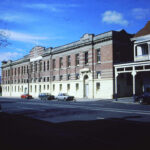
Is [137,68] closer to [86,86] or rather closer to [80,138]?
[86,86]

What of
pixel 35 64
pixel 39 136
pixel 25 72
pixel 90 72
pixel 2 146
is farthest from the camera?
pixel 25 72

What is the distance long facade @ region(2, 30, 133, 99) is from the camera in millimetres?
35812

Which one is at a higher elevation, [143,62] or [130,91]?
[143,62]

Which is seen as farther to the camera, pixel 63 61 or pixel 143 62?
pixel 63 61

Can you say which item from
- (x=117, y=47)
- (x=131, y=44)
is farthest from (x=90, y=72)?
(x=131, y=44)

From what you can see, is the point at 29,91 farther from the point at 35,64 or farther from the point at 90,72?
the point at 90,72

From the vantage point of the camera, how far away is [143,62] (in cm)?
2916

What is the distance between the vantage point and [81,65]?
41281mm

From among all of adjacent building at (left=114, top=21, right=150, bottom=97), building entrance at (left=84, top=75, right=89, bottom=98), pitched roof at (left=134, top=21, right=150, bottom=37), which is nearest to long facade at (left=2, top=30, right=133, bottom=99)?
building entrance at (left=84, top=75, right=89, bottom=98)

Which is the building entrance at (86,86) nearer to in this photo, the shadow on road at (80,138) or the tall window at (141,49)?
the tall window at (141,49)

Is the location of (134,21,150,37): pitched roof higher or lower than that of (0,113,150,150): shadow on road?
higher

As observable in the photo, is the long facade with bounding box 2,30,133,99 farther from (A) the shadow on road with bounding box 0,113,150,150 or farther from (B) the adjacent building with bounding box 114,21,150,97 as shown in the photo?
(A) the shadow on road with bounding box 0,113,150,150

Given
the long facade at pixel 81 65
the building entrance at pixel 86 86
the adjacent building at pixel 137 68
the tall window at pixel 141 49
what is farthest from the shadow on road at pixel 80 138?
the building entrance at pixel 86 86

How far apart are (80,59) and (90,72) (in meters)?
4.28
